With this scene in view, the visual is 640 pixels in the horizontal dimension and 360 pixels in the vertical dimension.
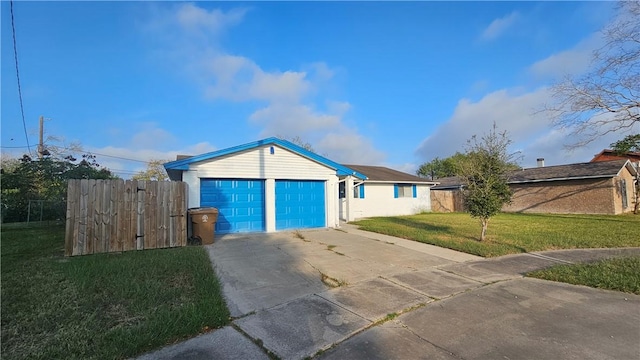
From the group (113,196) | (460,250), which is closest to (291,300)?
(460,250)

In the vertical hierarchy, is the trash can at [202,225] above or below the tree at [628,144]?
below

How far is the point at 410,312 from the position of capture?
13.7 ft

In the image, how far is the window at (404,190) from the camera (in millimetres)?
21734

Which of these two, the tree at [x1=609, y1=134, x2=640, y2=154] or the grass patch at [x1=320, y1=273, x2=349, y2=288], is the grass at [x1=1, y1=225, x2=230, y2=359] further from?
the tree at [x1=609, y1=134, x2=640, y2=154]

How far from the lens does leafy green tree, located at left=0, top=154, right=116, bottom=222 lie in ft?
57.1

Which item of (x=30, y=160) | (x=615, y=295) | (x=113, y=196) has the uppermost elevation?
(x=30, y=160)

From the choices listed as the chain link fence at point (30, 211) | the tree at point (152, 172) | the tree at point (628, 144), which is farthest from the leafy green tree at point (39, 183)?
the tree at point (628, 144)

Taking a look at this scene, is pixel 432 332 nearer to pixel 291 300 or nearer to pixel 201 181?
pixel 291 300

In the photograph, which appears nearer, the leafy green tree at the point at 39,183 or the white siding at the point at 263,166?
the white siding at the point at 263,166

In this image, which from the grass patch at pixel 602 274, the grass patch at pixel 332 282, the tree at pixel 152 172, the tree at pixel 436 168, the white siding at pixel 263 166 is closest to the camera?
the grass patch at pixel 602 274

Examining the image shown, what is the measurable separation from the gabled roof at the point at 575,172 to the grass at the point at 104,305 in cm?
1990

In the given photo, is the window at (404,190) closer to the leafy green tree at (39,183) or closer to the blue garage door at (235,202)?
the blue garage door at (235,202)

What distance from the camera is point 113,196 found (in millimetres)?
8094

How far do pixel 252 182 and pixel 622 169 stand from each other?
80.9 ft
